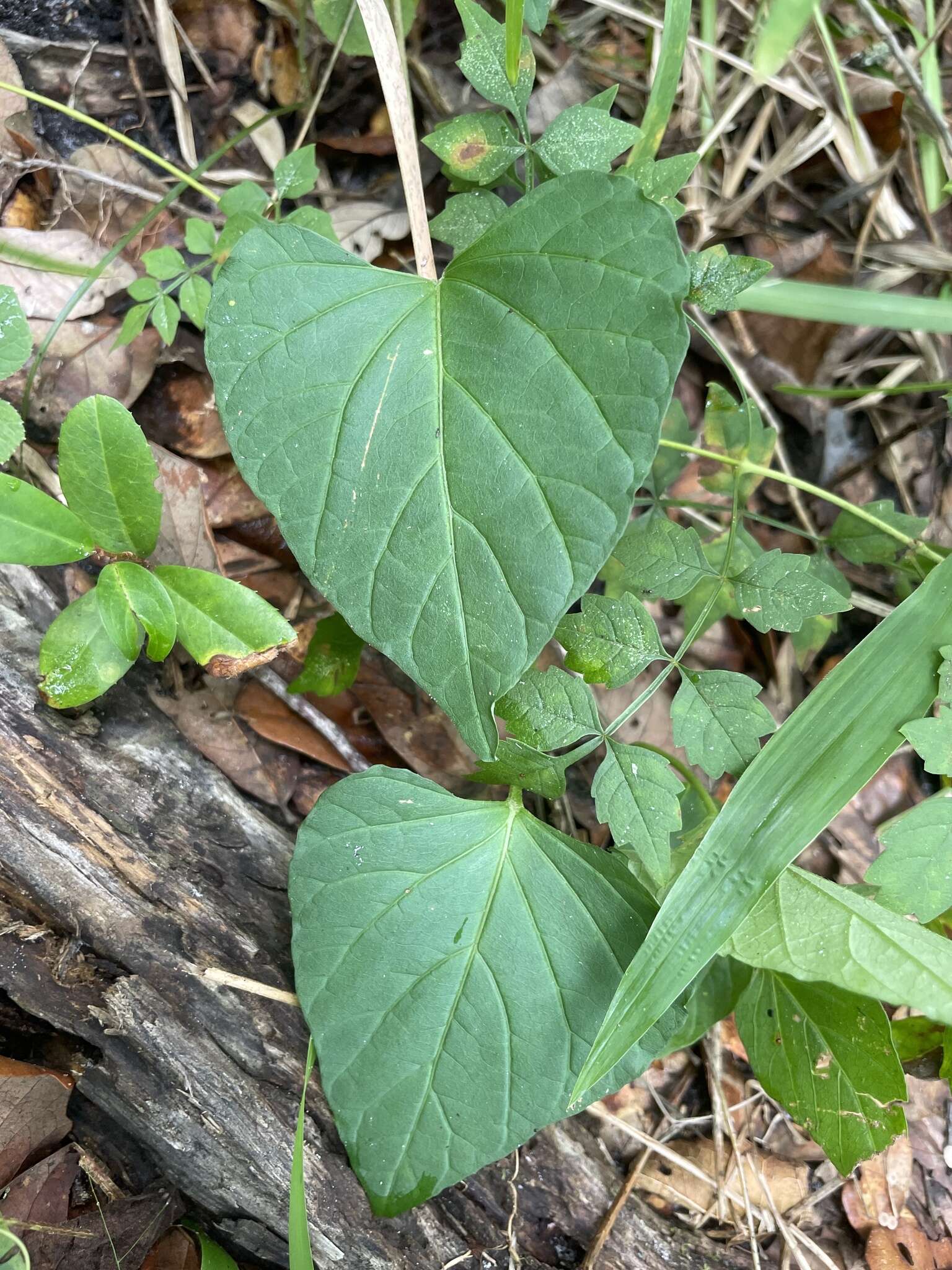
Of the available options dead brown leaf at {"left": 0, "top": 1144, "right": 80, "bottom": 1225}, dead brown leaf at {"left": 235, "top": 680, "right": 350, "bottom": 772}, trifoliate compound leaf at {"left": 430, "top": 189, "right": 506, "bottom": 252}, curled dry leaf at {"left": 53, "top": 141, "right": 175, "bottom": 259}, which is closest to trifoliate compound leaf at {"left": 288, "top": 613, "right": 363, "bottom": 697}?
dead brown leaf at {"left": 235, "top": 680, "right": 350, "bottom": 772}

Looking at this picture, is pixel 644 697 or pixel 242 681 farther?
pixel 242 681

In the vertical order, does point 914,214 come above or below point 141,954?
above

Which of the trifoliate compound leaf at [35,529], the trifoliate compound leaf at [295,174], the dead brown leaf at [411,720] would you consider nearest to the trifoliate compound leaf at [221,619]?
the trifoliate compound leaf at [35,529]

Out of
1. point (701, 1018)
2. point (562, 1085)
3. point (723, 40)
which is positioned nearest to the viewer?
point (562, 1085)

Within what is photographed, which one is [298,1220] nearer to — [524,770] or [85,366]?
[524,770]

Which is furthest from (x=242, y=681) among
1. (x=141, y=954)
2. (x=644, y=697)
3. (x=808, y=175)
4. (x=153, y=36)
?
(x=808, y=175)

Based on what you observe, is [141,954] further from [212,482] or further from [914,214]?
[914,214]

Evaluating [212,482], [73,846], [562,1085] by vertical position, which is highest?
[212,482]
